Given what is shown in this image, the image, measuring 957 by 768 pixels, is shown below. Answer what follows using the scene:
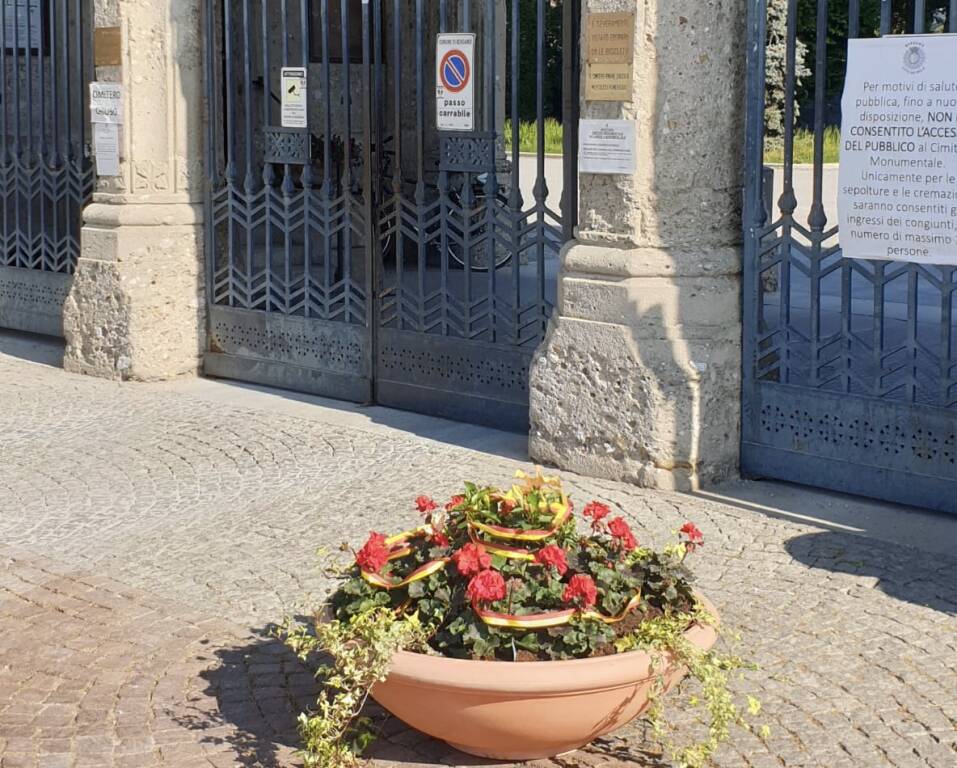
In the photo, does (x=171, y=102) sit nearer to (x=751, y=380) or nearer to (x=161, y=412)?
(x=161, y=412)

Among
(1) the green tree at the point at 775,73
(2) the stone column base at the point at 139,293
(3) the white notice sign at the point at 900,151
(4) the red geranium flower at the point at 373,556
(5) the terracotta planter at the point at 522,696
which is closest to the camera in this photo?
(5) the terracotta planter at the point at 522,696

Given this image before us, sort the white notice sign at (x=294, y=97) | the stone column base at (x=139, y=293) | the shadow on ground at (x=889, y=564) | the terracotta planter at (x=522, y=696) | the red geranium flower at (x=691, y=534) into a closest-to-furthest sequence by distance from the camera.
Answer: the terracotta planter at (x=522, y=696), the red geranium flower at (x=691, y=534), the shadow on ground at (x=889, y=564), the white notice sign at (x=294, y=97), the stone column base at (x=139, y=293)

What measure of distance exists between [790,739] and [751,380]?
9.55 feet

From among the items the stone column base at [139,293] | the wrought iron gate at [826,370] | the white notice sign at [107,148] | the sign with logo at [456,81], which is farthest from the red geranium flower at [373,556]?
the white notice sign at [107,148]

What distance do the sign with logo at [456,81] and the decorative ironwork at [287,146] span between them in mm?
1147

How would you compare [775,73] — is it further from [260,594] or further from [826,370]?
[260,594]

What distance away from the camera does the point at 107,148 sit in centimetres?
958

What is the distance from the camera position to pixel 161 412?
879cm

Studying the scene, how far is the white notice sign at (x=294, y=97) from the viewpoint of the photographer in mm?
8875

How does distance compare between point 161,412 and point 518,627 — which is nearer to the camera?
point 518,627

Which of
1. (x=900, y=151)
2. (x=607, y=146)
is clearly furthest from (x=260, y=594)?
(x=900, y=151)

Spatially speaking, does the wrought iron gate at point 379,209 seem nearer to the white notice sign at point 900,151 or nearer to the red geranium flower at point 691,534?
the white notice sign at point 900,151

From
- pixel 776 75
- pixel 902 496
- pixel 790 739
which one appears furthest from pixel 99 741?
pixel 776 75

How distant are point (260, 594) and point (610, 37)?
298 cm
